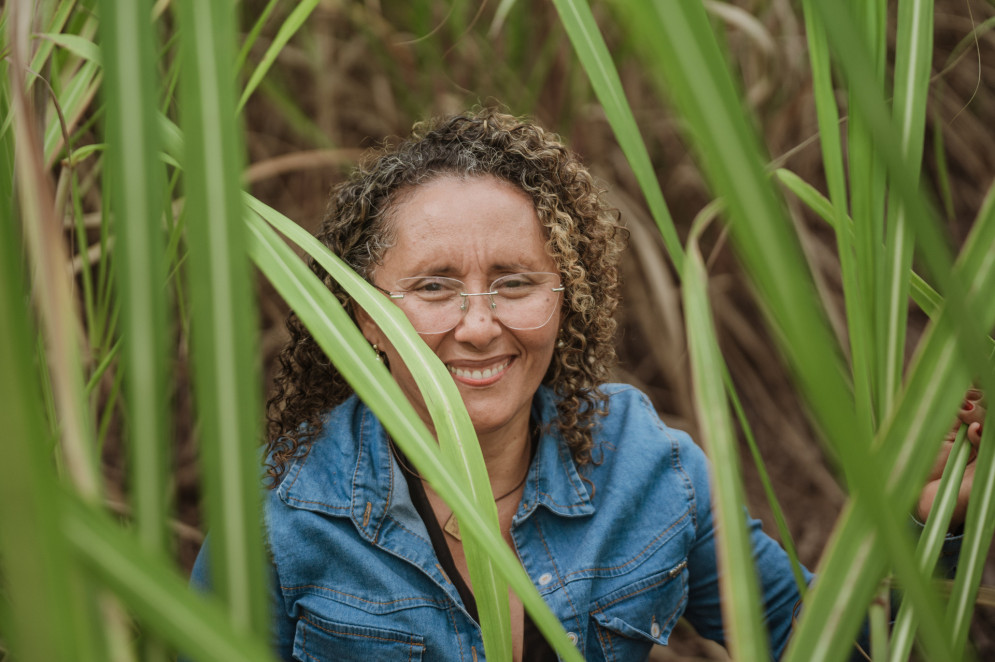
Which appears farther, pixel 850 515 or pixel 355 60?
pixel 355 60

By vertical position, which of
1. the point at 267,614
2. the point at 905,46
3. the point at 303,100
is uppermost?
the point at 303,100

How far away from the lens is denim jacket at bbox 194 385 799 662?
84cm

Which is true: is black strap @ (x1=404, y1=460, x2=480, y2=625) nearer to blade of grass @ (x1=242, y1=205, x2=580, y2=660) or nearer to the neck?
the neck

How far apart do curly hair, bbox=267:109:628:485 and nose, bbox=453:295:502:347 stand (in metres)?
0.11

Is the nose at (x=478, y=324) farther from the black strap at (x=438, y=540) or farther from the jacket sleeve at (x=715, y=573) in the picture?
the jacket sleeve at (x=715, y=573)

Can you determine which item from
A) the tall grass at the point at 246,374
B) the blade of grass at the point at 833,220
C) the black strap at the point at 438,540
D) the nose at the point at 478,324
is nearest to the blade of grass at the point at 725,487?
the tall grass at the point at 246,374

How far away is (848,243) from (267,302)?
137 centimetres

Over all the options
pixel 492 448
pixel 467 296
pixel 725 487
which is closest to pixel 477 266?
pixel 467 296

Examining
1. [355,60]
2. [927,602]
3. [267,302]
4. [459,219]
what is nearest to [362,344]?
[927,602]

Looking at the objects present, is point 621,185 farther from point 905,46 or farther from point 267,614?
point 267,614

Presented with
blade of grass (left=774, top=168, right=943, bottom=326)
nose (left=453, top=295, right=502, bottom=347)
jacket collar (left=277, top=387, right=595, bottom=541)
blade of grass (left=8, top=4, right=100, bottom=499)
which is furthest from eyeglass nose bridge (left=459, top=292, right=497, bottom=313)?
blade of grass (left=8, top=4, right=100, bottom=499)

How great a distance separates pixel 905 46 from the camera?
46cm

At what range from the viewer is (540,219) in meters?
0.88

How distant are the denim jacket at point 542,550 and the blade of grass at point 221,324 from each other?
59cm
